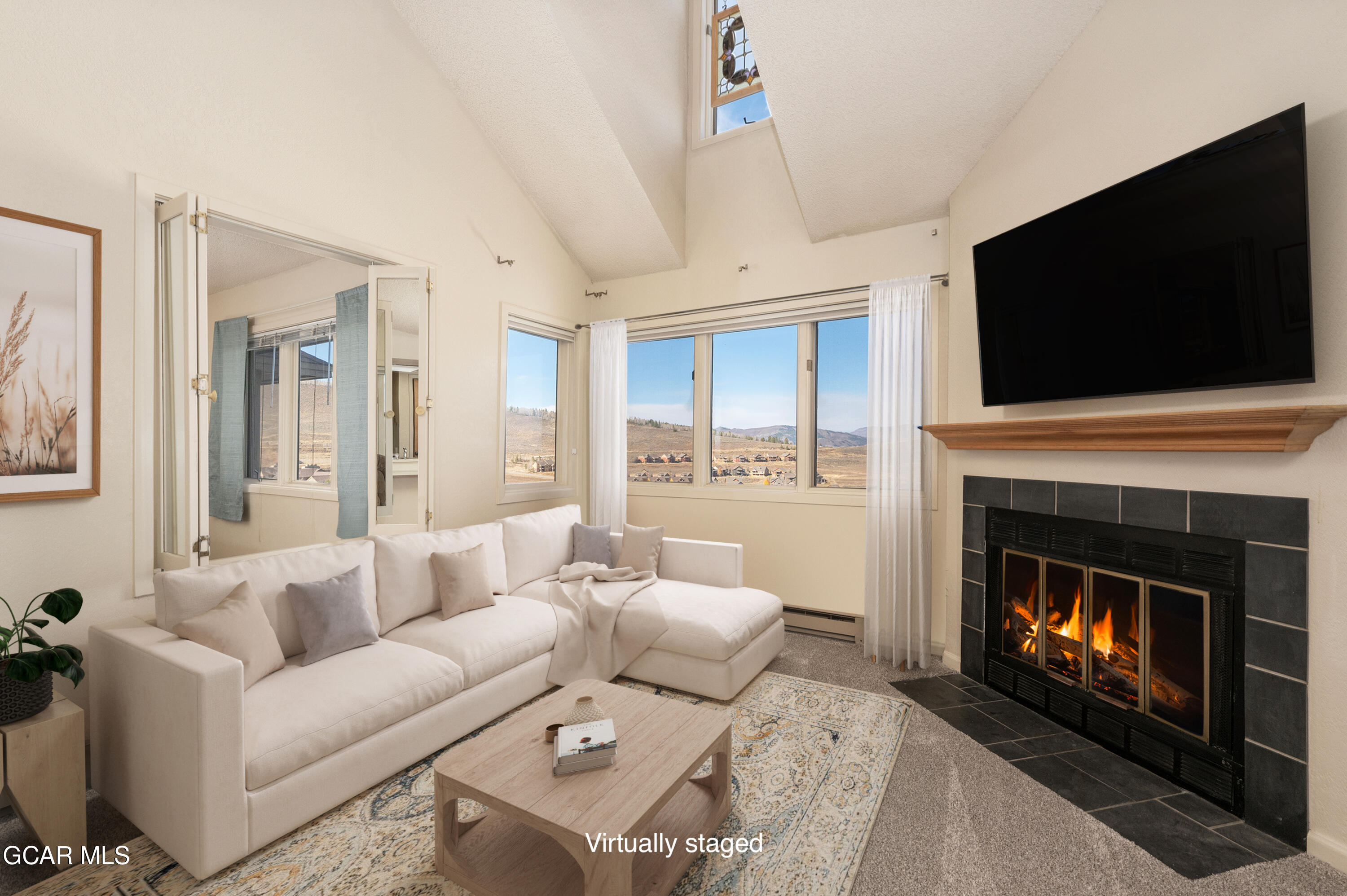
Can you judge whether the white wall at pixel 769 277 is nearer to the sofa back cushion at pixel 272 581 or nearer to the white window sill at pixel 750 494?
the white window sill at pixel 750 494

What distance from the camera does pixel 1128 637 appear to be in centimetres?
250

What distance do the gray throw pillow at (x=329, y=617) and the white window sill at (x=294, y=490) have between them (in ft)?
6.78

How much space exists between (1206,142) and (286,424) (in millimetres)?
5629

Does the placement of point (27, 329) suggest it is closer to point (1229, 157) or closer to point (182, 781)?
point (182, 781)

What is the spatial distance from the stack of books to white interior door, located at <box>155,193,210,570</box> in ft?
5.96

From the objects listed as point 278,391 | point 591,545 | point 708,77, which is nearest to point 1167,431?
point 591,545

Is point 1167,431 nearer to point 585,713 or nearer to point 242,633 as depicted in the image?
point 585,713

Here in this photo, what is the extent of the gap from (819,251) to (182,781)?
3.98m

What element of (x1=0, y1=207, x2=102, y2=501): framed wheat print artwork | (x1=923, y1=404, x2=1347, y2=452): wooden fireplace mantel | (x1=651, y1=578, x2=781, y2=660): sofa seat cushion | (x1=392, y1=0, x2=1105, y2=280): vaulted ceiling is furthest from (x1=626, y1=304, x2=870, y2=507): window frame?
(x1=0, y1=207, x2=102, y2=501): framed wheat print artwork

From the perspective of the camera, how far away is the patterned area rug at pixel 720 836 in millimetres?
1688

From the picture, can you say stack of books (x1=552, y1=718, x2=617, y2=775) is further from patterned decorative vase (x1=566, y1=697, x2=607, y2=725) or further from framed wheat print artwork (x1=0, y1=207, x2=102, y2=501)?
framed wheat print artwork (x1=0, y1=207, x2=102, y2=501)

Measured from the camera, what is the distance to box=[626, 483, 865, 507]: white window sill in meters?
3.97

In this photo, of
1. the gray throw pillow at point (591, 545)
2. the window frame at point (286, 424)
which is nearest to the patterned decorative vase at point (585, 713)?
the gray throw pillow at point (591, 545)

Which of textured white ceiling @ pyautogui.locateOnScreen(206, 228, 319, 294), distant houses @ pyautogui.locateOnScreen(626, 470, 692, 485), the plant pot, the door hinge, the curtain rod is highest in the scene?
textured white ceiling @ pyautogui.locateOnScreen(206, 228, 319, 294)
